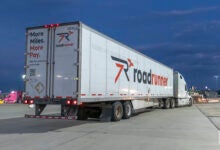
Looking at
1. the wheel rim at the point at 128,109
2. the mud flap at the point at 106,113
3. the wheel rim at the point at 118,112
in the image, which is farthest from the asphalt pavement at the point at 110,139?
the wheel rim at the point at 128,109

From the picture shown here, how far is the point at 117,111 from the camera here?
60.2ft

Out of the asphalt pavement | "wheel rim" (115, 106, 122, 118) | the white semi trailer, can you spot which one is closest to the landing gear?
the white semi trailer

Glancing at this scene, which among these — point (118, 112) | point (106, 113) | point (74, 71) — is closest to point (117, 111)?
point (118, 112)

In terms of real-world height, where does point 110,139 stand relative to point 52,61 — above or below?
below

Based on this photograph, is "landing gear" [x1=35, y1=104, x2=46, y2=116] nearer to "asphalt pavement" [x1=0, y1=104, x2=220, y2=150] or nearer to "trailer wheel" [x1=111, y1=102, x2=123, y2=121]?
"asphalt pavement" [x1=0, y1=104, x2=220, y2=150]

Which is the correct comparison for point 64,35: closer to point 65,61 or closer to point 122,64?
point 65,61

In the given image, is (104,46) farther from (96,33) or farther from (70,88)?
(70,88)

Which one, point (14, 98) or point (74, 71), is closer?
point (74, 71)

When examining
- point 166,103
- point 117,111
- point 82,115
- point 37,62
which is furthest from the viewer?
point 166,103

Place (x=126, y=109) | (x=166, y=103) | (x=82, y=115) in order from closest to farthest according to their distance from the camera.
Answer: (x=82, y=115), (x=126, y=109), (x=166, y=103)

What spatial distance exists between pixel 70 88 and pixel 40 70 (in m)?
1.78

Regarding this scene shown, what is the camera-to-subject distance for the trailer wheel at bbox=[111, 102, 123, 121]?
1777 centimetres

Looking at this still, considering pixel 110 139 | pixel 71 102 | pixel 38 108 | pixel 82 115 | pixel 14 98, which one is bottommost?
pixel 110 139

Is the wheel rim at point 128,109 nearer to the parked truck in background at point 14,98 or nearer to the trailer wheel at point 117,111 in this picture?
the trailer wheel at point 117,111
